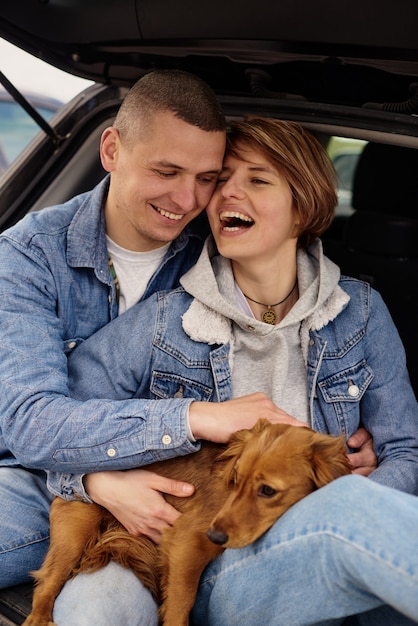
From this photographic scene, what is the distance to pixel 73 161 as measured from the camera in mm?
3326

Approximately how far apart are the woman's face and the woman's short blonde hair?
3 cm

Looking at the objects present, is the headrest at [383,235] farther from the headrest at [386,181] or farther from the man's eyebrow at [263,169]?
the man's eyebrow at [263,169]

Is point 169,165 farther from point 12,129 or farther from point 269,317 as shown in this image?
point 12,129

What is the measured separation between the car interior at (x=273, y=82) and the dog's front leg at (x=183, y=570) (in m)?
0.42

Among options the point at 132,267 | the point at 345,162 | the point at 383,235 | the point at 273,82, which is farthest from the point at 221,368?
the point at 345,162

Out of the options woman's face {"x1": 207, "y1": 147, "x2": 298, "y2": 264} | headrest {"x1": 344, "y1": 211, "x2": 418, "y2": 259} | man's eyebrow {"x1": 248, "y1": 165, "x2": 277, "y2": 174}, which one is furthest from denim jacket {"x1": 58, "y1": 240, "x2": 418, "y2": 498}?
headrest {"x1": 344, "y1": 211, "x2": 418, "y2": 259}

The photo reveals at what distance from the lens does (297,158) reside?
7.93 feet

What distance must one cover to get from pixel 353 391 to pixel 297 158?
75cm

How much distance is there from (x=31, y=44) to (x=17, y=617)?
6.73ft

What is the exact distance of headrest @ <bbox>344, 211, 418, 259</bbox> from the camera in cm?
308

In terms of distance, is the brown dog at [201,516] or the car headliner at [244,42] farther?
the car headliner at [244,42]

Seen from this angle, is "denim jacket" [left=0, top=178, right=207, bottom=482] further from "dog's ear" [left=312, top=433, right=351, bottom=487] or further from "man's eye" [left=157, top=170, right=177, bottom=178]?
"dog's ear" [left=312, top=433, right=351, bottom=487]

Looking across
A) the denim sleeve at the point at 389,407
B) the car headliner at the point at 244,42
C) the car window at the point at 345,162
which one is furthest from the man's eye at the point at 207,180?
the car window at the point at 345,162

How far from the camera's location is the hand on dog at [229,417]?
209cm
